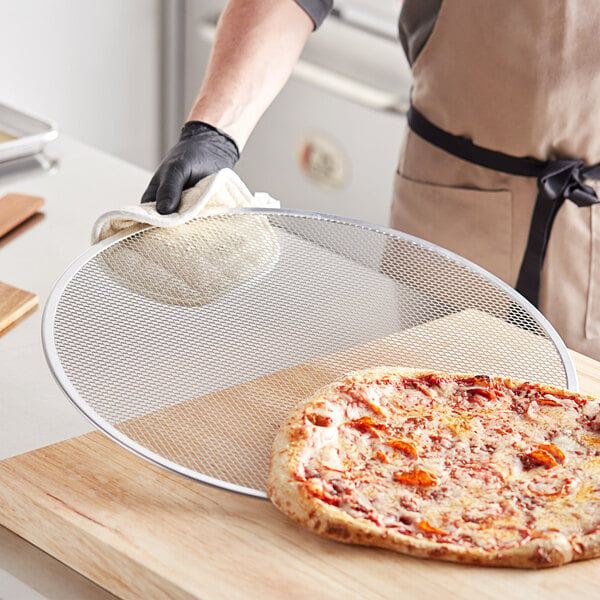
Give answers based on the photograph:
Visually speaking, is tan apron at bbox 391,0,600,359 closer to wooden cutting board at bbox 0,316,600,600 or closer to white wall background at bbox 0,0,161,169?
wooden cutting board at bbox 0,316,600,600

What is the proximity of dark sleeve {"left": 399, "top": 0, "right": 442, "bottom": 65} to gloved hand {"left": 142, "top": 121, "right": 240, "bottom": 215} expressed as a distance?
0.85 feet

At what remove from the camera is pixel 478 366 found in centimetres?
84

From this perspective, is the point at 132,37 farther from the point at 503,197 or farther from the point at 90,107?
the point at 503,197

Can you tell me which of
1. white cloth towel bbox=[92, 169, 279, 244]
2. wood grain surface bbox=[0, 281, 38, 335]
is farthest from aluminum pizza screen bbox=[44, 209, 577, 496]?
wood grain surface bbox=[0, 281, 38, 335]

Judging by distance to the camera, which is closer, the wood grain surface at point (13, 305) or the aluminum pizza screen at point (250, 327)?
the aluminum pizza screen at point (250, 327)

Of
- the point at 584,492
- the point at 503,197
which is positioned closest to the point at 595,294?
the point at 503,197

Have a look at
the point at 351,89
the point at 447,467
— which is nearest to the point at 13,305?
the point at 447,467

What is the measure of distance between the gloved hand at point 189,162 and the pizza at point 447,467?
0.92ft

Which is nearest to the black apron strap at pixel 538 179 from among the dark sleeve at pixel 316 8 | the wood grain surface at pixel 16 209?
the dark sleeve at pixel 316 8

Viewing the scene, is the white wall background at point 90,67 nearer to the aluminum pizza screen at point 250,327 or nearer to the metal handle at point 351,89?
the metal handle at point 351,89

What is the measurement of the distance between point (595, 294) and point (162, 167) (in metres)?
0.53

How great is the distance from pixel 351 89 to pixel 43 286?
126 centimetres

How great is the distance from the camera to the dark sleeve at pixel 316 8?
1.17 metres

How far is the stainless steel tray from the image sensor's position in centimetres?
131
